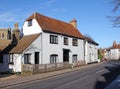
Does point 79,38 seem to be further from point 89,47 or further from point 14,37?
point 14,37

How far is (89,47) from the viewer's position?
178 feet

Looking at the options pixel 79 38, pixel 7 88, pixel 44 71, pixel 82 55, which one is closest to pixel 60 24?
pixel 79 38

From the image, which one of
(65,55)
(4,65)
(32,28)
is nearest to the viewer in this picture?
(4,65)

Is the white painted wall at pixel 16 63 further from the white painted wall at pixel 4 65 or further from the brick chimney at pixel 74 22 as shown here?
the brick chimney at pixel 74 22

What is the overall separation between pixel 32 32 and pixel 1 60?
737 centimetres

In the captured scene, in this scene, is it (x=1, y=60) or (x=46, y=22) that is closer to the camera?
(x=1, y=60)

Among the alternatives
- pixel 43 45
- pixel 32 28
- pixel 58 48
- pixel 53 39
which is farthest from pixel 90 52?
pixel 43 45

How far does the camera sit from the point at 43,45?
35.6 m

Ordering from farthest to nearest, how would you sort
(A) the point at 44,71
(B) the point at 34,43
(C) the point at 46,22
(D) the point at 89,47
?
(D) the point at 89,47 < (C) the point at 46,22 < (B) the point at 34,43 < (A) the point at 44,71

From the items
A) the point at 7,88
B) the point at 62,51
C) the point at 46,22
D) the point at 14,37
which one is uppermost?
the point at 46,22

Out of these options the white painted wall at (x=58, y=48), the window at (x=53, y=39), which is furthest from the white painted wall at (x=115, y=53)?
the window at (x=53, y=39)

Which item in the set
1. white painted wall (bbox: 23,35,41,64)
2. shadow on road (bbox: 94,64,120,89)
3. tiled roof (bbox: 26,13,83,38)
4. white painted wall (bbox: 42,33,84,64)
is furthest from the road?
tiled roof (bbox: 26,13,83,38)

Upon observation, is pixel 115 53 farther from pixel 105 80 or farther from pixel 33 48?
pixel 105 80

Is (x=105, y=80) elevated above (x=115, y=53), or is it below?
below
